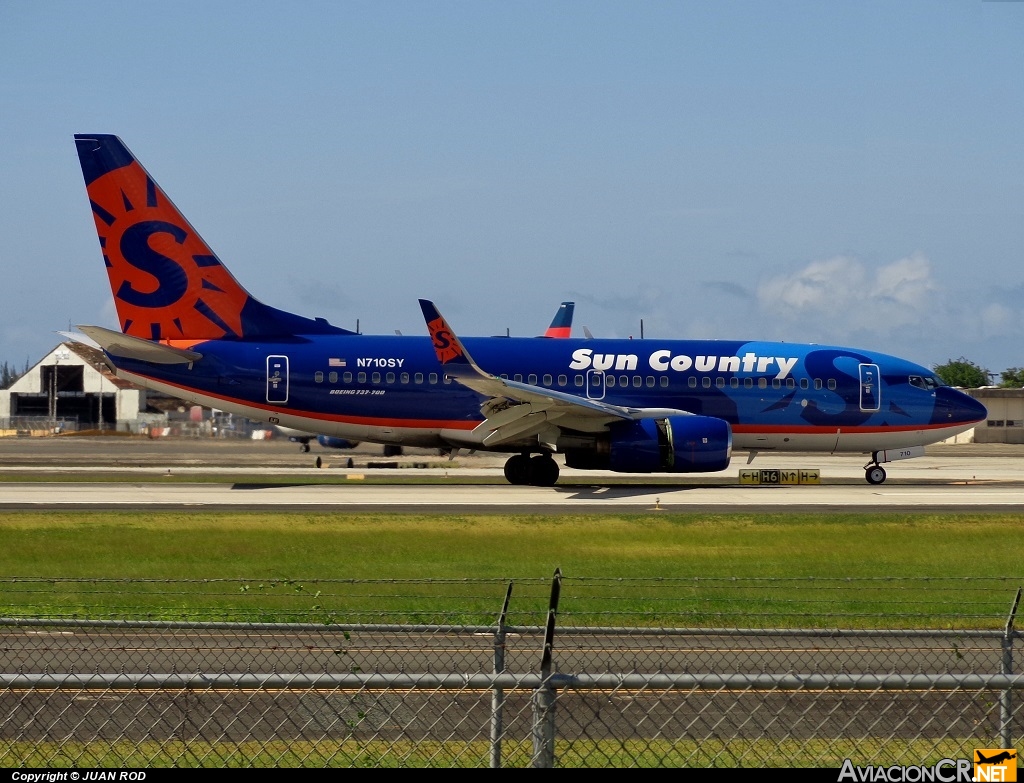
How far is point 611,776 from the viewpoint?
18.3 ft

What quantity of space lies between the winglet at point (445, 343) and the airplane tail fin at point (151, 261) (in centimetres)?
786

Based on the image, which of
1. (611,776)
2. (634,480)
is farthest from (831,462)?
(611,776)

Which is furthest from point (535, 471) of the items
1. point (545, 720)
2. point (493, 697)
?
point (545, 720)

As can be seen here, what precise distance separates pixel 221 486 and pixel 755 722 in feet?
93.7

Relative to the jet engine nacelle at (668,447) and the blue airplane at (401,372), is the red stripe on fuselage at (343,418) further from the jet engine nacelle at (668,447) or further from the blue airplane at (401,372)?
the jet engine nacelle at (668,447)

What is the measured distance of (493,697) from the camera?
24.9ft

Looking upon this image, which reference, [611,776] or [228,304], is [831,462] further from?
[611,776]

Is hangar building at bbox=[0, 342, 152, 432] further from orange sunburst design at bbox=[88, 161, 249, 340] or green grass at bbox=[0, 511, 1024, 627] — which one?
green grass at bbox=[0, 511, 1024, 627]

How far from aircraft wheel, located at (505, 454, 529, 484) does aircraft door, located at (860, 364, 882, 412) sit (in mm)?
11270

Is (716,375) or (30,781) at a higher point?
(716,375)

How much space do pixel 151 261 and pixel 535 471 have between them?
45.3 feet

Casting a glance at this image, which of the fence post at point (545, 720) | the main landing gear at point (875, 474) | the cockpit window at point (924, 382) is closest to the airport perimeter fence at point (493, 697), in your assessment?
the fence post at point (545, 720)

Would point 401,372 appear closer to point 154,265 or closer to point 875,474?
point 154,265

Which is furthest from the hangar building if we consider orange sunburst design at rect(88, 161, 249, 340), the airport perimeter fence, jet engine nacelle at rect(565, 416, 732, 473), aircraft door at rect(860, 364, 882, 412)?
the airport perimeter fence
